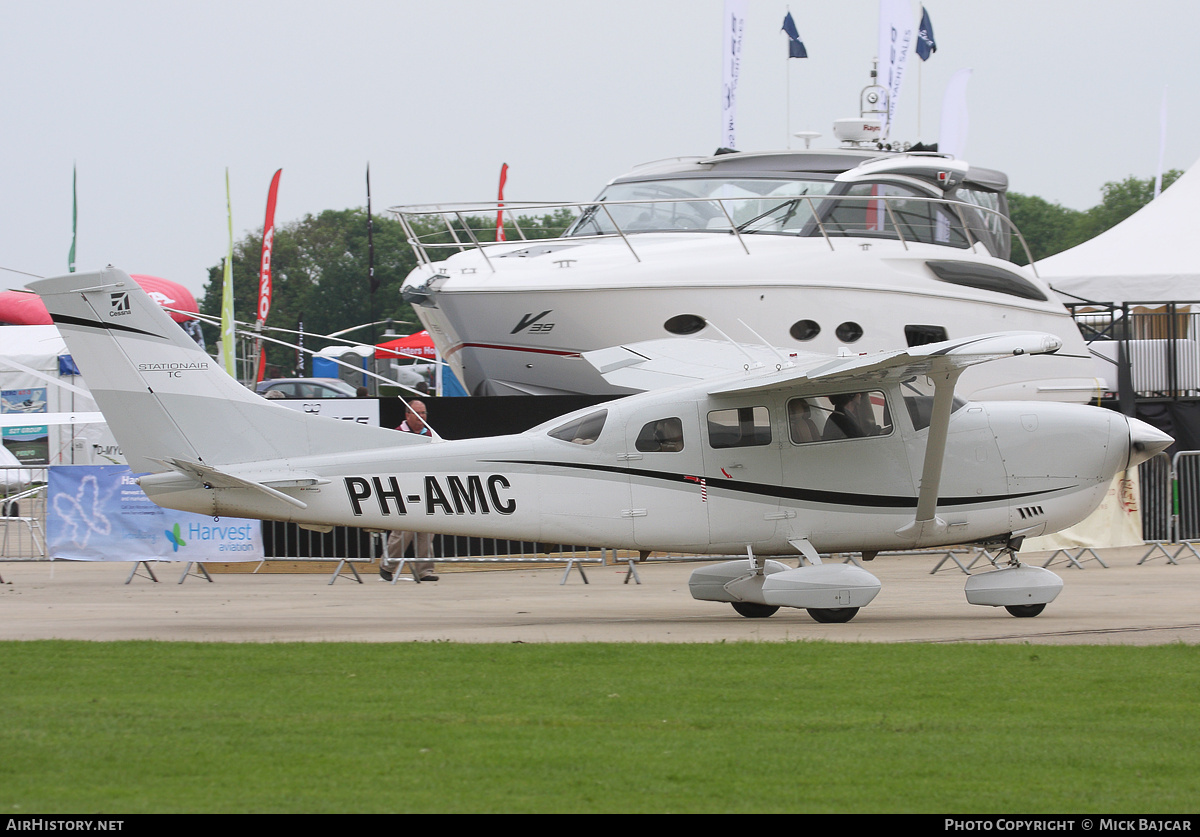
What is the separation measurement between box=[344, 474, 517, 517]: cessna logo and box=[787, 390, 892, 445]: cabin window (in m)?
2.60

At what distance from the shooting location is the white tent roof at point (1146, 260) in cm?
2338

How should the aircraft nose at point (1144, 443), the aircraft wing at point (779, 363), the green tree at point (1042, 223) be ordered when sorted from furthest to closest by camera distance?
the green tree at point (1042, 223)
the aircraft nose at point (1144, 443)
the aircraft wing at point (779, 363)

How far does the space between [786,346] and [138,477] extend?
9356 mm

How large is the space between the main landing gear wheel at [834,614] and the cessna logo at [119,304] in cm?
632

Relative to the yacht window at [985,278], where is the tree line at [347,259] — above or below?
above

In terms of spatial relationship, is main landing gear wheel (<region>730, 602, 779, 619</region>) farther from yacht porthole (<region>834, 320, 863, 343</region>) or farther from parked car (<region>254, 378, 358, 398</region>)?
parked car (<region>254, 378, 358, 398</region>)

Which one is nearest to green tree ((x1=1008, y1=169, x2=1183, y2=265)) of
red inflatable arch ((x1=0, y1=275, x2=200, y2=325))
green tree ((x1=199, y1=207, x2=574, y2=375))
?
green tree ((x1=199, y1=207, x2=574, y2=375))

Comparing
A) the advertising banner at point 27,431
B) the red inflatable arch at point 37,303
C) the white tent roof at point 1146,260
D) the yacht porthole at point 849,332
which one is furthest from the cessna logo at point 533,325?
the red inflatable arch at point 37,303

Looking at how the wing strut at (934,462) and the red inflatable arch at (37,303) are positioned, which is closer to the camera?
the wing strut at (934,462)

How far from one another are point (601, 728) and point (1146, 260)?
2334 centimetres

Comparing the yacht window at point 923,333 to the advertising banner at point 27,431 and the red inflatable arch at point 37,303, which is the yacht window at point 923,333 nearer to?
the advertising banner at point 27,431

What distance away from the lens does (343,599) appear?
1372cm

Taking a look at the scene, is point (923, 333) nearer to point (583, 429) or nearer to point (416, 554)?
point (416, 554)
